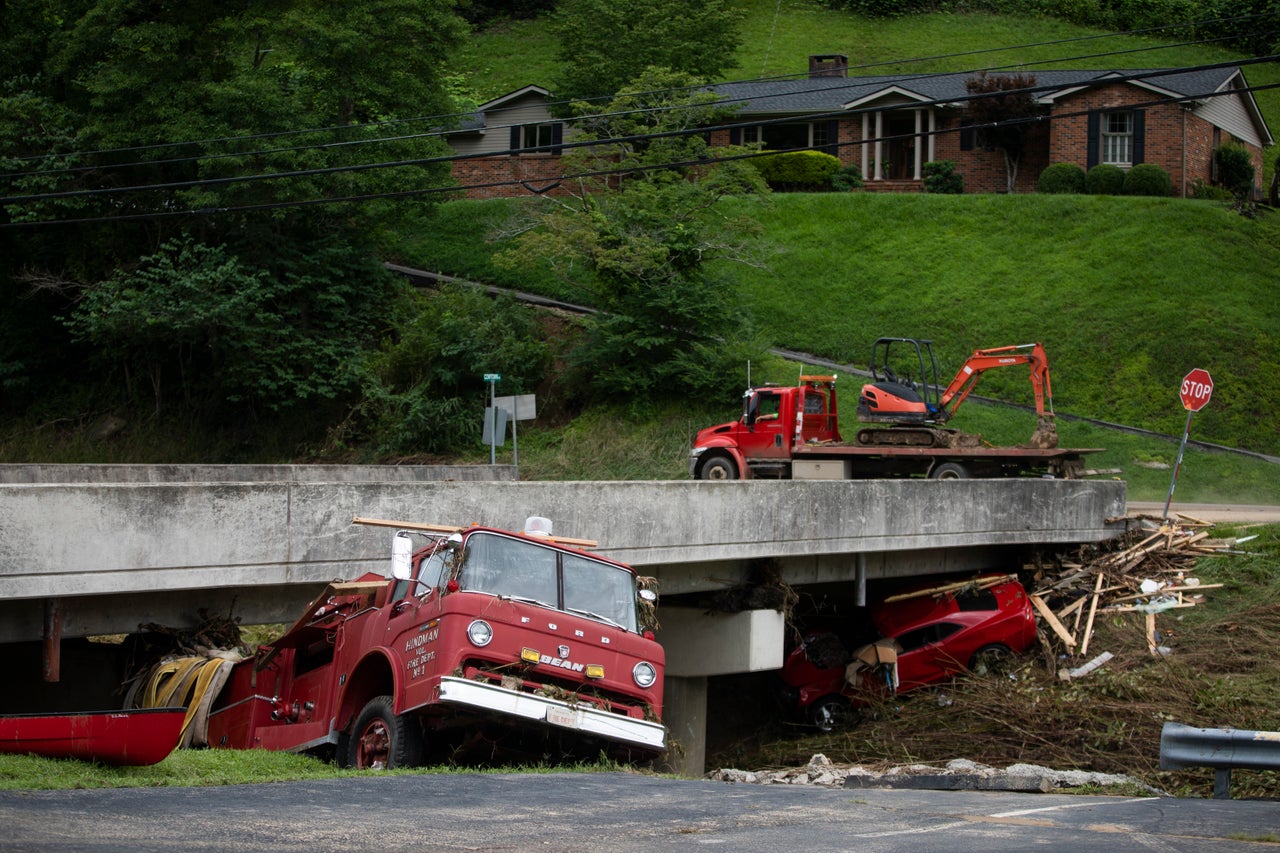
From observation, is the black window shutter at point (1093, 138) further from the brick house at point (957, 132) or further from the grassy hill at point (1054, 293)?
the grassy hill at point (1054, 293)

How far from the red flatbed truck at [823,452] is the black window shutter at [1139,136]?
26.4 metres

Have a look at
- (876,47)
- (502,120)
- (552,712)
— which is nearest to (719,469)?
(552,712)

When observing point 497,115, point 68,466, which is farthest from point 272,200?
point 497,115

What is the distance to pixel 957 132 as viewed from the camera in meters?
44.5

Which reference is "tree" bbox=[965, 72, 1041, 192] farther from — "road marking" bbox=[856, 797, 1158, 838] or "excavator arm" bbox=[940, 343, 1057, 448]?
"road marking" bbox=[856, 797, 1158, 838]

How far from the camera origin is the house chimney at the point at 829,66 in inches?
2317

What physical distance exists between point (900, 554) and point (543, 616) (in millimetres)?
9957

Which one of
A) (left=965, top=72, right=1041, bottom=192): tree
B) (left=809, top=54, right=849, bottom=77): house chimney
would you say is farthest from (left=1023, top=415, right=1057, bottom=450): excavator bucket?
(left=809, top=54, right=849, bottom=77): house chimney

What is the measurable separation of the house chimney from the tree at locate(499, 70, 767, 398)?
23.0 meters

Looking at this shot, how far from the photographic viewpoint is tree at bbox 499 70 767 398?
34812 mm

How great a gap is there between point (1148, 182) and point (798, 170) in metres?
12.8

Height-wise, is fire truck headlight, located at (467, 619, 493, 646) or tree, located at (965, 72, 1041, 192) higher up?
tree, located at (965, 72, 1041, 192)

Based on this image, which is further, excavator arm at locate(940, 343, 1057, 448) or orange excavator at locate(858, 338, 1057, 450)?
excavator arm at locate(940, 343, 1057, 448)

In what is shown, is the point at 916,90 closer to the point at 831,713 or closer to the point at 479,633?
the point at 831,713
